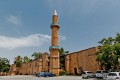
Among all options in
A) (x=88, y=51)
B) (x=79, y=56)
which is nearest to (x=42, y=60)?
(x=79, y=56)

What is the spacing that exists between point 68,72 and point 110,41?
22.9m

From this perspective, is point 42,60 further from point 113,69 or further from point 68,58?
point 113,69

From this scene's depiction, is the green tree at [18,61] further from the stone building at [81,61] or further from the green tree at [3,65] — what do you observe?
the stone building at [81,61]

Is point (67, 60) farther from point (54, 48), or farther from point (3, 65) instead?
point (3, 65)

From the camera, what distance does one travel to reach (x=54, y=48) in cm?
5503

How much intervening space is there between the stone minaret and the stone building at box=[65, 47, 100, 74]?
478 centimetres

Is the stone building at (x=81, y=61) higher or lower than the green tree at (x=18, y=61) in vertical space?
lower

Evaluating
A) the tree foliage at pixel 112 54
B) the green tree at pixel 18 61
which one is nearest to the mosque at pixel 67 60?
the tree foliage at pixel 112 54

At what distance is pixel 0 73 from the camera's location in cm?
8388

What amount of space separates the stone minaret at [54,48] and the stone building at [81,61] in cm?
478

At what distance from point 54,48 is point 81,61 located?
813 centimetres

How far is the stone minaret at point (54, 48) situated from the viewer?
5469 cm

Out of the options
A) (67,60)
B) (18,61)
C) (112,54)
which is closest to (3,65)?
(18,61)

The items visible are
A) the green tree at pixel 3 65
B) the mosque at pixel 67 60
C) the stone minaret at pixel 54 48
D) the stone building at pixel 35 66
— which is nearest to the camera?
the mosque at pixel 67 60
